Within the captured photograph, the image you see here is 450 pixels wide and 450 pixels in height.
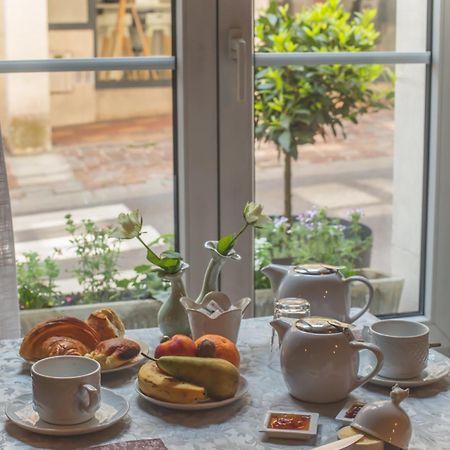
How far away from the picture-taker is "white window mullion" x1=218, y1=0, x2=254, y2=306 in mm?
2246

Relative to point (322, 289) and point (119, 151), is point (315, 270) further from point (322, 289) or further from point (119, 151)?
point (119, 151)

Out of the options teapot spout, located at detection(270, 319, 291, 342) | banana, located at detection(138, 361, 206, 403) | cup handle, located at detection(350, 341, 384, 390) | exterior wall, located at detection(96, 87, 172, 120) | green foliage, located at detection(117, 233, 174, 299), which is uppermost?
exterior wall, located at detection(96, 87, 172, 120)

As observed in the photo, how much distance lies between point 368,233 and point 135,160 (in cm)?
65

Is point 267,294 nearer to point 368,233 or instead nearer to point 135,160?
point 368,233

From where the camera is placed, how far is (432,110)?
2.48 metres

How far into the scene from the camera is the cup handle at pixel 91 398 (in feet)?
4.59

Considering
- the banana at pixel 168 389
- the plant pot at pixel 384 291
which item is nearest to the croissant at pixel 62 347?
the banana at pixel 168 389

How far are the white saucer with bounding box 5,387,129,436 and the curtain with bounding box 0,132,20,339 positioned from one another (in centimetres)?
67

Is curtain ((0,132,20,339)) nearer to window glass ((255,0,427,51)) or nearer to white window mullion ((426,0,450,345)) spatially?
window glass ((255,0,427,51))

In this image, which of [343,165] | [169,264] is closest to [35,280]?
[169,264]

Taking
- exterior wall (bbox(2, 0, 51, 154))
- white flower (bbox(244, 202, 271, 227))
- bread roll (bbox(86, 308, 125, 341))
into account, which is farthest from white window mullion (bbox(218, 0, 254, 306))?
bread roll (bbox(86, 308, 125, 341))

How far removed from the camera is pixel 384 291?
2568 millimetres

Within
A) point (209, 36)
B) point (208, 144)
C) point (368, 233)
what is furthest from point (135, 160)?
point (368, 233)

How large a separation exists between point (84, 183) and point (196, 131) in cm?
30
